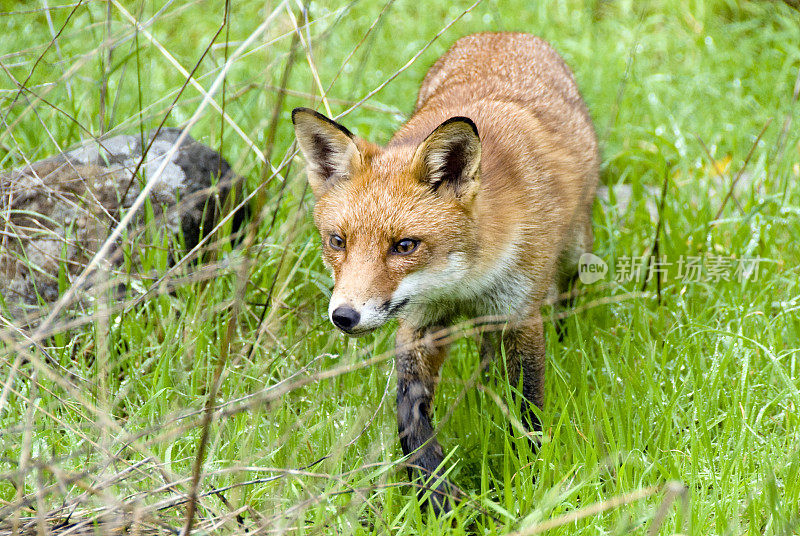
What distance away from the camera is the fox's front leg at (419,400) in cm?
369

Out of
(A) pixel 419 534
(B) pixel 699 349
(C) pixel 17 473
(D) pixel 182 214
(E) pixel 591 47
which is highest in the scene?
(E) pixel 591 47

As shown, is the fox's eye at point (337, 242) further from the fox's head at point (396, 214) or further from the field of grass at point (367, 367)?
the field of grass at point (367, 367)

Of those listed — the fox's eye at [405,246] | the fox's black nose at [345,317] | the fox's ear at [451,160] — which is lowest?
the fox's black nose at [345,317]

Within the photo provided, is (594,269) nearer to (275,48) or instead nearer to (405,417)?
(405,417)

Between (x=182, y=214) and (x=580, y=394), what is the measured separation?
8.93 ft

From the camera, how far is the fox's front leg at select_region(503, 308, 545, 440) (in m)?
3.97

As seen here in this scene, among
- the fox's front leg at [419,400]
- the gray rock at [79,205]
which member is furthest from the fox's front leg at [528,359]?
the gray rock at [79,205]

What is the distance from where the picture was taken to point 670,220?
5.55 meters

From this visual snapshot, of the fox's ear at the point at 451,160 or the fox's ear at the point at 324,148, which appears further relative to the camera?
the fox's ear at the point at 324,148

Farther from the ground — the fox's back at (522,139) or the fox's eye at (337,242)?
the fox's back at (522,139)

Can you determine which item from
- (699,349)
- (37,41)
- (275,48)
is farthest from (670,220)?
(37,41)

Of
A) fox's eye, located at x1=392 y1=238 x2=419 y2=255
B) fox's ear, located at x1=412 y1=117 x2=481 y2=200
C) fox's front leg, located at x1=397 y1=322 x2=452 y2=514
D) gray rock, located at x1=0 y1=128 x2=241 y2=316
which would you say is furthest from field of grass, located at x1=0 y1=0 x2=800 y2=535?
fox's eye, located at x1=392 y1=238 x2=419 y2=255

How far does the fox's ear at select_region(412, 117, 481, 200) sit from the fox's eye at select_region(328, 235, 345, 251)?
1.61 ft

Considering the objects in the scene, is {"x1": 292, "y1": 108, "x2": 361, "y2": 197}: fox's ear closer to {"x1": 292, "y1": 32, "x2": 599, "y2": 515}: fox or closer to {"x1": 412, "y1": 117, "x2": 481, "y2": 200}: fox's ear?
{"x1": 292, "y1": 32, "x2": 599, "y2": 515}: fox
